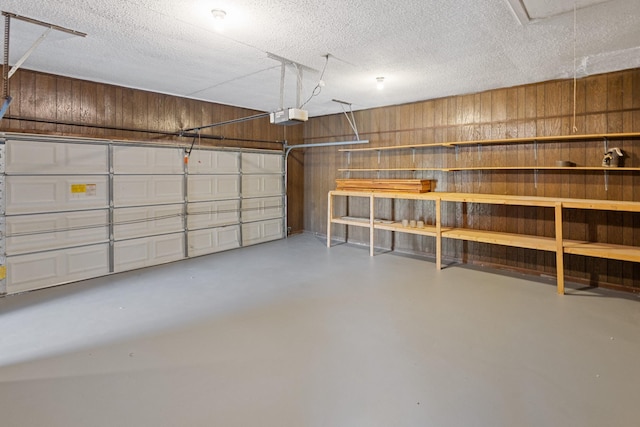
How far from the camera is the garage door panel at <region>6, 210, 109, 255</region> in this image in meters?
3.95

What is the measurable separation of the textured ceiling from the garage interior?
3cm

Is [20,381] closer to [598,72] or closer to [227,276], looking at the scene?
[227,276]

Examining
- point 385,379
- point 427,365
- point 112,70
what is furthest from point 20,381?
point 112,70

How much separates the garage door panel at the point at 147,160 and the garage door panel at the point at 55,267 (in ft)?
3.61

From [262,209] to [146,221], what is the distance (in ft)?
7.39

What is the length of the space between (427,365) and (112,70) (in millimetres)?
4552

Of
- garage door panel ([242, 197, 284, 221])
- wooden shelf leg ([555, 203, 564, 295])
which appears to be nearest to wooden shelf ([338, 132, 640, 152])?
wooden shelf leg ([555, 203, 564, 295])

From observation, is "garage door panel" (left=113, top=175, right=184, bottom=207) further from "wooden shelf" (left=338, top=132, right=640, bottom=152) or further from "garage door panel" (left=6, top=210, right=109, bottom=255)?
"wooden shelf" (left=338, top=132, right=640, bottom=152)

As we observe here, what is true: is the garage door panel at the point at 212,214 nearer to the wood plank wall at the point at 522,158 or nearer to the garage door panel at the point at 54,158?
the garage door panel at the point at 54,158

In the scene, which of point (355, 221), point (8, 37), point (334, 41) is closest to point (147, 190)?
point (8, 37)

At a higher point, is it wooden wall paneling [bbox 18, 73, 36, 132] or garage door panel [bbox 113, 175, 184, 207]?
wooden wall paneling [bbox 18, 73, 36, 132]

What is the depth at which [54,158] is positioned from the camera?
13.7 ft

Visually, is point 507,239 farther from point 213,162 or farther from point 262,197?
point 213,162

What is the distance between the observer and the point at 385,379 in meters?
2.27
